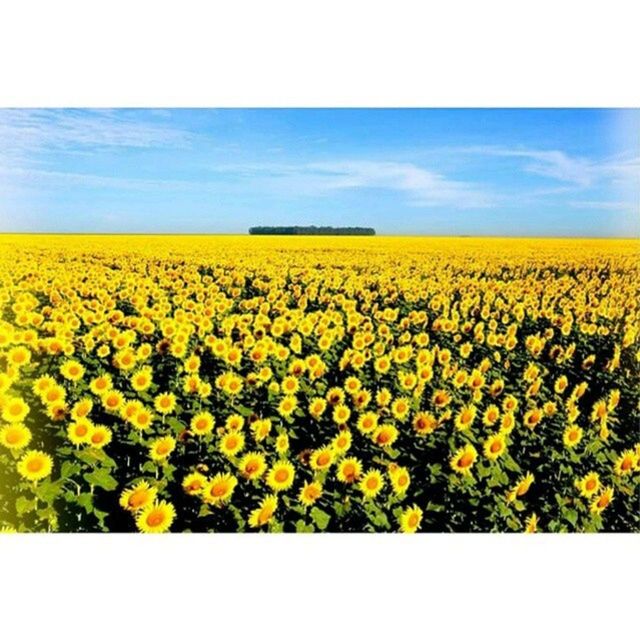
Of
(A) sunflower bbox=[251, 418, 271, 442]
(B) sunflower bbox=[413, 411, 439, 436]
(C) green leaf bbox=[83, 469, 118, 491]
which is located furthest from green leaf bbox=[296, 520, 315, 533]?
(C) green leaf bbox=[83, 469, 118, 491]

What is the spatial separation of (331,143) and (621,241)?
1210 mm

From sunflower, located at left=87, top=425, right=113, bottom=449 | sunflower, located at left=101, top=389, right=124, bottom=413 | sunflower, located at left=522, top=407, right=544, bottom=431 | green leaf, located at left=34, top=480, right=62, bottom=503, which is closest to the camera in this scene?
green leaf, located at left=34, top=480, right=62, bottom=503

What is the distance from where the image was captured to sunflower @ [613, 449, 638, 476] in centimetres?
281

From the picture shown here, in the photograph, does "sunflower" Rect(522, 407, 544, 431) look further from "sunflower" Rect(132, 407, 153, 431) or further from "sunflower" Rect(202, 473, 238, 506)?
"sunflower" Rect(132, 407, 153, 431)

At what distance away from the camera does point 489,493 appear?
2705 mm

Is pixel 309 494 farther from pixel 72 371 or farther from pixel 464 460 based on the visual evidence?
pixel 72 371

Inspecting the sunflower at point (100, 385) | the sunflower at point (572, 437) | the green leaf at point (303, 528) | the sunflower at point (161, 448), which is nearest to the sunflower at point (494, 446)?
the sunflower at point (572, 437)

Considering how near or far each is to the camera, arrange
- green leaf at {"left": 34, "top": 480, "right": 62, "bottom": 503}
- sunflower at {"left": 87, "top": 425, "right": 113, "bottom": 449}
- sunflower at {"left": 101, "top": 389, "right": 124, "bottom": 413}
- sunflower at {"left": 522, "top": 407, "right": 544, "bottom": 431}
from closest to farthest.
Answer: green leaf at {"left": 34, "top": 480, "right": 62, "bottom": 503}, sunflower at {"left": 87, "top": 425, "right": 113, "bottom": 449}, sunflower at {"left": 101, "top": 389, "right": 124, "bottom": 413}, sunflower at {"left": 522, "top": 407, "right": 544, "bottom": 431}

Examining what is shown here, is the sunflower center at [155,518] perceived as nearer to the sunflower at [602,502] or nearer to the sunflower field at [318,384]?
the sunflower field at [318,384]

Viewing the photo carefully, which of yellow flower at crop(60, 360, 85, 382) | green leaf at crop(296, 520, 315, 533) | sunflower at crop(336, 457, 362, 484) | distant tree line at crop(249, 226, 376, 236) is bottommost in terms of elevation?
green leaf at crop(296, 520, 315, 533)

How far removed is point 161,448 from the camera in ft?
8.77

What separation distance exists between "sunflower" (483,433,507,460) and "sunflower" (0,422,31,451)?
174cm

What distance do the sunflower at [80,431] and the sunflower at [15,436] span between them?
0.50 feet

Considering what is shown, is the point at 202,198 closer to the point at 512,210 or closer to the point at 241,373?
the point at 241,373
